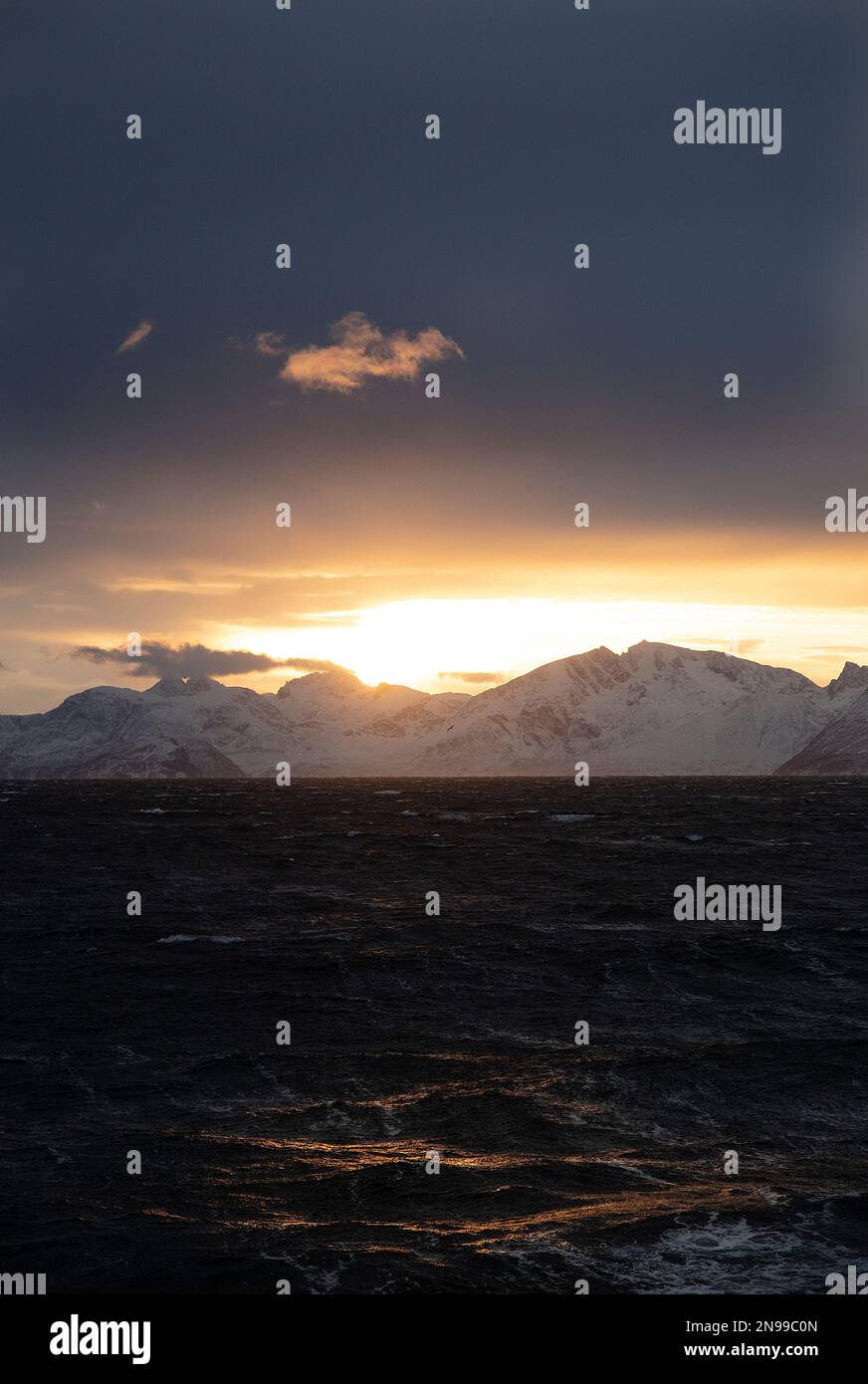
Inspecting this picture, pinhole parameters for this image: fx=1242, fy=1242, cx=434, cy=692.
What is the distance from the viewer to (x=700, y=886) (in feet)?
297

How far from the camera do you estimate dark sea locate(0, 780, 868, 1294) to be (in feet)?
81.1

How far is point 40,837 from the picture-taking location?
437 feet

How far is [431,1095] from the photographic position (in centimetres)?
3512

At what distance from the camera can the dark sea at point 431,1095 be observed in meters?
24.7

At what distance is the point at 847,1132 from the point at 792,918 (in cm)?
→ 4035

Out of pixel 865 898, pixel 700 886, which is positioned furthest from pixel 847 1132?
pixel 700 886

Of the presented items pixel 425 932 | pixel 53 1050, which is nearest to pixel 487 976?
pixel 425 932

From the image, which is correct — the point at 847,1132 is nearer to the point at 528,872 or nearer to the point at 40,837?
the point at 528,872

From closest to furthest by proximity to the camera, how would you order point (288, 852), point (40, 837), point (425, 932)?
point (425, 932) < point (288, 852) < point (40, 837)
